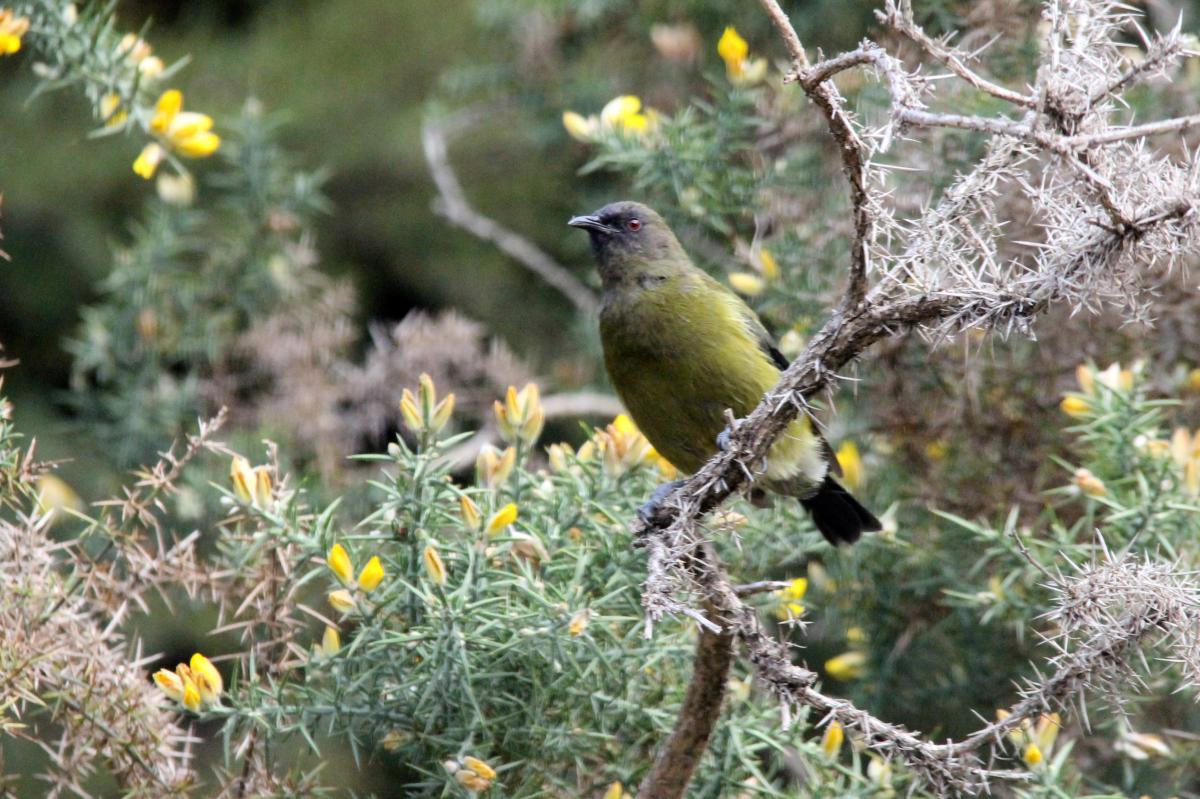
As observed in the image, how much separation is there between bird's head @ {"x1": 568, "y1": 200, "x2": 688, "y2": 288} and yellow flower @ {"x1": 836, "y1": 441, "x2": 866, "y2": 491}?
0.84 meters

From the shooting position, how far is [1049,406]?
4445 millimetres

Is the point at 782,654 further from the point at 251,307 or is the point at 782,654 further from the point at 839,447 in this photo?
the point at 251,307

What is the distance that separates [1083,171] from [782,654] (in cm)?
109

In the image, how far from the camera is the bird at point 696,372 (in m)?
4.09

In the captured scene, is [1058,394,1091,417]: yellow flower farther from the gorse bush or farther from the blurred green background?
the blurred green background

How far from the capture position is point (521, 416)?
11.3 ft

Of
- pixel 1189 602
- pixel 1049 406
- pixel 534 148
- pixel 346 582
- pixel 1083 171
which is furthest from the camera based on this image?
pixel 534 148

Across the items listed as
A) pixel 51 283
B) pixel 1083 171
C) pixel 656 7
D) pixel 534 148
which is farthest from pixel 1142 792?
pixel 51 283

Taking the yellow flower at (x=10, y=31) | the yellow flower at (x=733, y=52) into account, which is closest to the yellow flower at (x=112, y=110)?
the yellow flower at (x=10, y=31)

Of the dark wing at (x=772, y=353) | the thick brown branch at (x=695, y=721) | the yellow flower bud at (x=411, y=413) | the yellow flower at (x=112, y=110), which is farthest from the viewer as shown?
the dark wing at (x=772, y=353)

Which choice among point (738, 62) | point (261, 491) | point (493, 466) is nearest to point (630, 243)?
point (738, 62)

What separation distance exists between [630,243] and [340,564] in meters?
1.87

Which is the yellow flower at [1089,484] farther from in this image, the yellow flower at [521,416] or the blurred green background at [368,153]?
the blurred green background at [368,153]

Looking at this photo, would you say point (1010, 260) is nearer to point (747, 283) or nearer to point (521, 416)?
point (521, 416)
